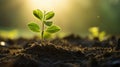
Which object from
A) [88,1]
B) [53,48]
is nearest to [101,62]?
[53,48]

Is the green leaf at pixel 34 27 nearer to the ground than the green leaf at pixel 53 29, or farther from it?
farther from it

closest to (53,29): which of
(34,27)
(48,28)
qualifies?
(48,28)

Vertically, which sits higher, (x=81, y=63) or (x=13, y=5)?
(x=13, y=5)

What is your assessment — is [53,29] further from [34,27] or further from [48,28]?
[34,27]

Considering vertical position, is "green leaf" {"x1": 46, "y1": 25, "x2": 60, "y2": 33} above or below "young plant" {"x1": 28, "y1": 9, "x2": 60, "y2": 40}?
below

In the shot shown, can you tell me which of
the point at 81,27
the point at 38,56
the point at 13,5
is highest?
the point at 13,5

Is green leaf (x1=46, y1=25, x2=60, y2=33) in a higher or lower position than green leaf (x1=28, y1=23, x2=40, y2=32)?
lower

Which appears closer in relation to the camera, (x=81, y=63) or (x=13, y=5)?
(x=81, y=63)

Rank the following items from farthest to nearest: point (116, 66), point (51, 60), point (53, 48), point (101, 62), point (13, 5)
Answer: point (13, 5) < point (53, 48) < point (51, 60) < point (101, 62) < point (116, 66)

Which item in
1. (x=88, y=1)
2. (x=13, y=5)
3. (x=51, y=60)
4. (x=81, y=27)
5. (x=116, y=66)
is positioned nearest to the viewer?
(x=116, y=66)

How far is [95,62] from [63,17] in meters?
15.4

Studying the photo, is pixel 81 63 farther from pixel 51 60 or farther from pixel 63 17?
pixel 63 17

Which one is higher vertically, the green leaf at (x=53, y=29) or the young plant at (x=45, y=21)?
the young plant at (x=45, y=21)

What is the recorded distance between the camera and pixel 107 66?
2.24m
